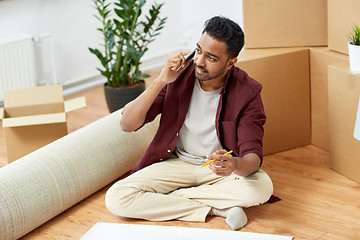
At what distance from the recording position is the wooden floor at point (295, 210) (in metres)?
2.14

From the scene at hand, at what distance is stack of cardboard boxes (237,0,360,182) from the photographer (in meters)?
2.61

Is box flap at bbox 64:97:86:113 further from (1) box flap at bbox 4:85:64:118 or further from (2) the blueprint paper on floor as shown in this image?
(2) the blueprint paper on floor

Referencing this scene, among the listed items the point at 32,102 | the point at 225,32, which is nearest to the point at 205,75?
the point at 225,32

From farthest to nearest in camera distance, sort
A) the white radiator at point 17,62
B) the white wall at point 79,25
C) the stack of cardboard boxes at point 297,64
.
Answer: the white wall at point 79,25 → the white radiator at point 17,62 → the stack of cardboard boxes at point 297,64

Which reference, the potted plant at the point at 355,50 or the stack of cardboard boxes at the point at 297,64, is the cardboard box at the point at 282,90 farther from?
the potted plant at the point at 355,50

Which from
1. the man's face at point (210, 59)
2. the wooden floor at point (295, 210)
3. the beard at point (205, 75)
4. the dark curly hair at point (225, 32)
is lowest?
the wooden floor at point (295, 210)

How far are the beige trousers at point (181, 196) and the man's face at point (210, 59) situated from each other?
0.42 m

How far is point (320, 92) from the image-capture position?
9.04 feet

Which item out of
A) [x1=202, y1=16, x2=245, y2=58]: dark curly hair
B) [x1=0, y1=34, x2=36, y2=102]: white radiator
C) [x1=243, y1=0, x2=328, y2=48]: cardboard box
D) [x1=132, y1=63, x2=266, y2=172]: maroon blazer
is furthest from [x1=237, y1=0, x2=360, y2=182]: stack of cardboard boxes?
[x1=0, y1=34, x2=36, y2=102]: white radiator

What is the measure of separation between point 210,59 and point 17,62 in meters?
1.90

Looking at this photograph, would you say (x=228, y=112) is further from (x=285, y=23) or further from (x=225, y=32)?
(x=285, y=23)

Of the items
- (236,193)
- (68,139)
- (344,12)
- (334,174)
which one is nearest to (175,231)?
(236,193)

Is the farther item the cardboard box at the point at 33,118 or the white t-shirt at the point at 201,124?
the cardboard box at the point at 33,118

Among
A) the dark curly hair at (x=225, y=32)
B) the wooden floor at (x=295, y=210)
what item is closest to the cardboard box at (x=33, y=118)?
the wooden floor at (x=295, y=210)
